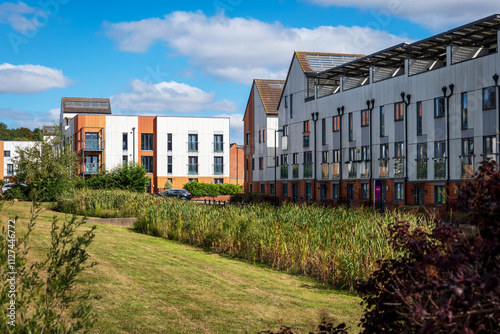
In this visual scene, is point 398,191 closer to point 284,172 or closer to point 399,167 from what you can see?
point 399,167

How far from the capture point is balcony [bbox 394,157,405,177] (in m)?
39.1

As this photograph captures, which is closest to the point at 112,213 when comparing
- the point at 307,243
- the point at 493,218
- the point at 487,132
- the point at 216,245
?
the point at 216,245

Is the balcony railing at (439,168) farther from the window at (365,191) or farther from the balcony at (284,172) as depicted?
the balcony at (284,172)

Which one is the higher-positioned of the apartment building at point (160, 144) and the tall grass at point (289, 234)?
the apartment building at point (160, 144)

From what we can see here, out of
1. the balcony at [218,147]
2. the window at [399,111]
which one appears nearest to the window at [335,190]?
the window at [399,111]

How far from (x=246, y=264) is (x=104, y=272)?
18.0 ft

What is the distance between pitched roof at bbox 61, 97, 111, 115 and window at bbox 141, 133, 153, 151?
15.4m

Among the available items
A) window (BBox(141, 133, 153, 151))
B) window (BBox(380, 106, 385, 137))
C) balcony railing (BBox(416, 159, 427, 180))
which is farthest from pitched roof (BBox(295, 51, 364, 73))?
window (BBox(141, 133, 153, 151))

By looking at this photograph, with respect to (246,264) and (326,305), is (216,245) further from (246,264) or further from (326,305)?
(326,305)

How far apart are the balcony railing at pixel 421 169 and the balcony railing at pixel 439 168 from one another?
3.33 feet

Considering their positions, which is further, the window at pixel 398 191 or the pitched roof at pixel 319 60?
the pitched roof at pixel 319 60

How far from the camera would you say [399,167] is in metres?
39.5

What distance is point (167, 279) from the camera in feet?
36.7

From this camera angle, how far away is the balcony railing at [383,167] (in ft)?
134
